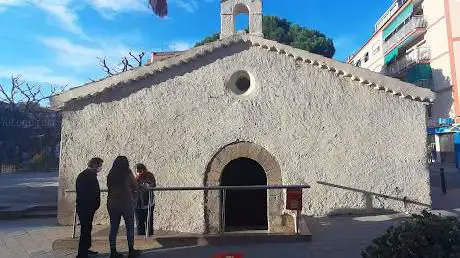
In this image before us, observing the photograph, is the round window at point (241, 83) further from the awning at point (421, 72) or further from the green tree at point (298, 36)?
the awning at point (421, 72)

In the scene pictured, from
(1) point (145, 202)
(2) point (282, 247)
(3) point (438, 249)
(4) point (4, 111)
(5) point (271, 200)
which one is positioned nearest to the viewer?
(3) point (438, 249)

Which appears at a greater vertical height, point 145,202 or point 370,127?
point 370,127

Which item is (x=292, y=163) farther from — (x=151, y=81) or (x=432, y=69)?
(x=432, y=69)

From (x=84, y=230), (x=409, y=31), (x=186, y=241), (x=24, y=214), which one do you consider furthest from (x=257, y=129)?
(x=409, y=31)

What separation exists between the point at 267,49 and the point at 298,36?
71.5ft

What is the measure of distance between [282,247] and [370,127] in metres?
3.96

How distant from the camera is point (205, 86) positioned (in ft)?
30.7

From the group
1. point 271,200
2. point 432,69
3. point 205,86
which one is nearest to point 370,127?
point 271,200

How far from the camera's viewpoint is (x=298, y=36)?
30188mm

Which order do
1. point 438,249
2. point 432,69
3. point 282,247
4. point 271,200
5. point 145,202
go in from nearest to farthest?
point 438,249 → point 282,247 → point 145,202 → point 271,200 → point 432,69

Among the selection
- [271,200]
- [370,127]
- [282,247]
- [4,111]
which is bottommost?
[282,247]

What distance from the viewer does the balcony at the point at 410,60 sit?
30.9 metres

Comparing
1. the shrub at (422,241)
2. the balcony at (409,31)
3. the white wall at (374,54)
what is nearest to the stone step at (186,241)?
the shrub at (422,241)

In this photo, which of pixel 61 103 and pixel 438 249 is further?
pixel 61 103
